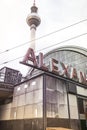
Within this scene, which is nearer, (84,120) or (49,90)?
(49,90)

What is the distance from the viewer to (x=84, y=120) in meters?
18.2

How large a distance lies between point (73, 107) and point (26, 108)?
226 inches

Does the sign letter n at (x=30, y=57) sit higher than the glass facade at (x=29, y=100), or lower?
higher

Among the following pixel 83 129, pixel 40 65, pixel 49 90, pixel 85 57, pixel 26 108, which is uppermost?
pixel 85 57

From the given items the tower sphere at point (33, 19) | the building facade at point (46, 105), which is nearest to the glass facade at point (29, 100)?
the building facade at point (46, 105)

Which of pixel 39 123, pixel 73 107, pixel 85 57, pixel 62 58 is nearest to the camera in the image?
pixel 39 123

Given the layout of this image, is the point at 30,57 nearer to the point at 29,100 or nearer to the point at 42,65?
the point at 42,65

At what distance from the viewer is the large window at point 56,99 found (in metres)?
14.5

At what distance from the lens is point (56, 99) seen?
15367mm

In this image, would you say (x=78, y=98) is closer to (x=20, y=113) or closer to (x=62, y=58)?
(x=20, y=113)

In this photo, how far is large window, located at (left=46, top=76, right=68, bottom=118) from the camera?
47.6 feet

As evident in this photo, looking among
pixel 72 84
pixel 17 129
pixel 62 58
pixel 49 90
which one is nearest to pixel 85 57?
pixel 62 58

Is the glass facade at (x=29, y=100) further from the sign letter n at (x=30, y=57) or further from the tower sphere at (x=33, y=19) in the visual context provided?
the tower sphere at (x=33, y=19)

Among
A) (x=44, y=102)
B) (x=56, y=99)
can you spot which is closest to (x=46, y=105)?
(x=44, y=102)
